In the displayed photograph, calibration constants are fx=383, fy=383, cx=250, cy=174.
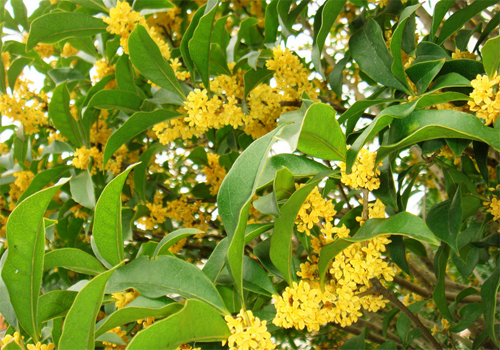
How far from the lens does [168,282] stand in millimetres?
699

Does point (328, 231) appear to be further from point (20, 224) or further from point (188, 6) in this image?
point (188, 6)

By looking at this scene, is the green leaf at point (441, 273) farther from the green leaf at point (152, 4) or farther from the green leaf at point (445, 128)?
the green leaf at point (152, 4)

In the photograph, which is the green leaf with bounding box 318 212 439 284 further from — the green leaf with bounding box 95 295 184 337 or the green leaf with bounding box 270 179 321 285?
the green leaf with bounding box 95 295 184 337

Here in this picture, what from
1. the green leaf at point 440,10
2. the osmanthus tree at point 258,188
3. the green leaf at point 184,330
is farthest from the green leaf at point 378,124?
the green leaf at point 440,10

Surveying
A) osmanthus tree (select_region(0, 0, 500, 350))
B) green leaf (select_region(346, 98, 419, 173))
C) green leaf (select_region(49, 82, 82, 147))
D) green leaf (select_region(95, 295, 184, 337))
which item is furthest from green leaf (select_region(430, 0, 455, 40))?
green leaf (select_region(49, 82, 82, 147))

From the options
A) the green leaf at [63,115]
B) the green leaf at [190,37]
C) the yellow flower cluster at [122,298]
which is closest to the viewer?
the yellow flower cluster at [122,298]

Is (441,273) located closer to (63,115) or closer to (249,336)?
(249,336)

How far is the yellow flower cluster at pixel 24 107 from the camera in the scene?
160cm

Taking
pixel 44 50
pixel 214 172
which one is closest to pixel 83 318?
pixel 214 172

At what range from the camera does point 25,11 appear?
73.4 inches

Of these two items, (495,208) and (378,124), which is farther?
(495,208)

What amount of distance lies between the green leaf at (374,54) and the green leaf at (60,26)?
2.94ft

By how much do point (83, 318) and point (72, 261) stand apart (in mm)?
236

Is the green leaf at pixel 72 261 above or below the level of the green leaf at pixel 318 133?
below
